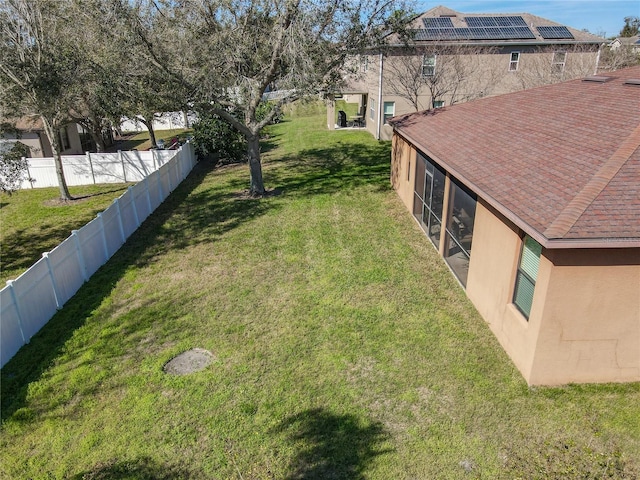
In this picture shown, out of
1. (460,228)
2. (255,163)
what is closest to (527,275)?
(460,228)

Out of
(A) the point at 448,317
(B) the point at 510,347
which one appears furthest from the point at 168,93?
(B) the point at 510,347

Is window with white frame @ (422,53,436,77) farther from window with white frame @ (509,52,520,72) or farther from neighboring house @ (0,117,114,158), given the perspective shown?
neighboring house @ (0,117,114,158)

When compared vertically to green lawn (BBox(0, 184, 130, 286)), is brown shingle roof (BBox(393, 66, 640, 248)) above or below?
above

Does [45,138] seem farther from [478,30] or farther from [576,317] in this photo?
[576,317]

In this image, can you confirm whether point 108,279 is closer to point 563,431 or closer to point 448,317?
point 448,317

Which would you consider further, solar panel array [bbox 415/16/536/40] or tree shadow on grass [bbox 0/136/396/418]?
solar panel array [bbox 415/16/536/40]

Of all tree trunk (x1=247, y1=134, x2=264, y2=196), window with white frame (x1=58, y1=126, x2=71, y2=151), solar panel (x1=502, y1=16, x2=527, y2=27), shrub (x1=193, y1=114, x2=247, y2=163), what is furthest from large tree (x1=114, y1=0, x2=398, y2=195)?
solar panel (x1=502, y1=16, x2=527, y2=27)
